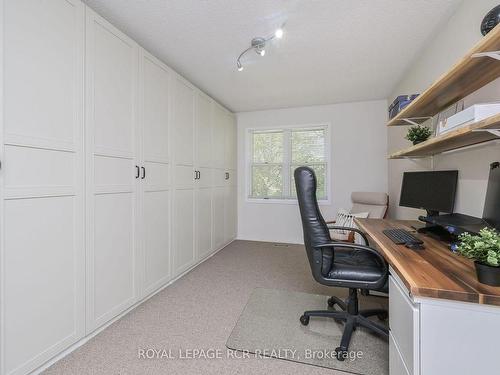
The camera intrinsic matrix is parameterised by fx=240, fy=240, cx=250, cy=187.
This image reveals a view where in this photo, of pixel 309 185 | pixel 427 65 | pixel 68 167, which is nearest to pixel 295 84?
pixel 427 65

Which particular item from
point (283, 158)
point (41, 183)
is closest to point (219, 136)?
point (283, 158)

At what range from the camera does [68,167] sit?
5.16ft

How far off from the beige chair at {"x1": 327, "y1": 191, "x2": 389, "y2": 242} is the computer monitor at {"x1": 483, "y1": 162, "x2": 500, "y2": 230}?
1.67m

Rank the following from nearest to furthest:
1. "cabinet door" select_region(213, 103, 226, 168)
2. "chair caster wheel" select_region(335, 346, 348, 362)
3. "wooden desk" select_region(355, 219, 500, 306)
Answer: "wooden desk" select_region(355, 219, 500, 306)
"chair caster wheel" select_region(335, 346, 348, 362)
"cabinet door" select_region(213, 103, 226, 168)

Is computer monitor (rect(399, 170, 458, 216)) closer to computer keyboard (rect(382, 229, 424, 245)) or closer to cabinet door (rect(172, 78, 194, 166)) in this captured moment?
computer keyboard (rect(382, 229, 424, 245))

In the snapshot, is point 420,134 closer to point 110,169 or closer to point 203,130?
point 203,130

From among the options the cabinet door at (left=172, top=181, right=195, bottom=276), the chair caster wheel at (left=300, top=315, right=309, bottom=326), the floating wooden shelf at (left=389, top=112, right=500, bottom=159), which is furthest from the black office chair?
the cabinet door at (left=172, top=181, right=195, bottom=276)

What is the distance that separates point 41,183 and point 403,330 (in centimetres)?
205

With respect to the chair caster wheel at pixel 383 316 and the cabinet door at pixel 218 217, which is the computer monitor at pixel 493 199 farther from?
the cabinet door at pixel 218 217

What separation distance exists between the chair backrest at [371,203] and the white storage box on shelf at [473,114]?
6.62 ft

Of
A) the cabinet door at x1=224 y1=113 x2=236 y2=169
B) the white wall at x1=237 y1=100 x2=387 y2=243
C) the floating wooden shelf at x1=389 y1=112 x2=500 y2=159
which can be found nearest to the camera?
the floating wooden shelf at x1=389 y1=112 x2=500 y2=159

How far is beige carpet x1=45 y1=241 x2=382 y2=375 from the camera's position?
4.77 ft

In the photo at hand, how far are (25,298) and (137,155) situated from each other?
4.06 feet

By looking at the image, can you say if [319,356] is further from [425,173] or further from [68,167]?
[68,167]
